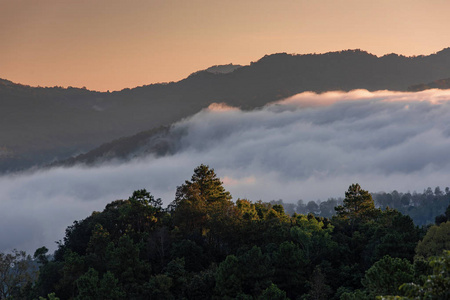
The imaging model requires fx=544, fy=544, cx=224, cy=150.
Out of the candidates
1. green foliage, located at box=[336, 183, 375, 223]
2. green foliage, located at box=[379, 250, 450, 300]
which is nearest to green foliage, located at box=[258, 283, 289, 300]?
green foliage, located at box=[379, 250, 450, 300]

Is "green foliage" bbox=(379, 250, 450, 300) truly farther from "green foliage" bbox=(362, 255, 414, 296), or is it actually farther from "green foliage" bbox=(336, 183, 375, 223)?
"green foliage" bbox=(336, 183, 375, 223)

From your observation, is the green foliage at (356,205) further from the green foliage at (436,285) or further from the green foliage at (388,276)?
the green foliage at (436,285)

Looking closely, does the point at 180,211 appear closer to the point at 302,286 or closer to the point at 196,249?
the point at 196,249

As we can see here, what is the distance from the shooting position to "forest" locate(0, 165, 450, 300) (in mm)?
67375

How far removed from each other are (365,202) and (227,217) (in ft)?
94.8

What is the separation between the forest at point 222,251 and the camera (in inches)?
2653

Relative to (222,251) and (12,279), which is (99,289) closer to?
(222,251)

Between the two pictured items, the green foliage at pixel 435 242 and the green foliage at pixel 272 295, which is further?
the green foliage at pixel 435 242

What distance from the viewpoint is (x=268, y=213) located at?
9550cm

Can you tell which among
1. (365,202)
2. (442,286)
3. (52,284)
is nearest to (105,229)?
(52,284)

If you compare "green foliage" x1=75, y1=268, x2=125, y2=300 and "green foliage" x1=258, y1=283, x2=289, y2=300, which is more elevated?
"green foliage" x1=75, y1=268, x2=125, y2=300

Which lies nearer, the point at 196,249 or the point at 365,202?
the point at 196,249

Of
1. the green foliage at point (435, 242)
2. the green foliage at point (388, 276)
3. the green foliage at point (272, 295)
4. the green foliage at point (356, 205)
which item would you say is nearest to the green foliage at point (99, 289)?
the green foliage at point (272, 295)

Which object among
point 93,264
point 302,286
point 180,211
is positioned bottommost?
point 302,286
